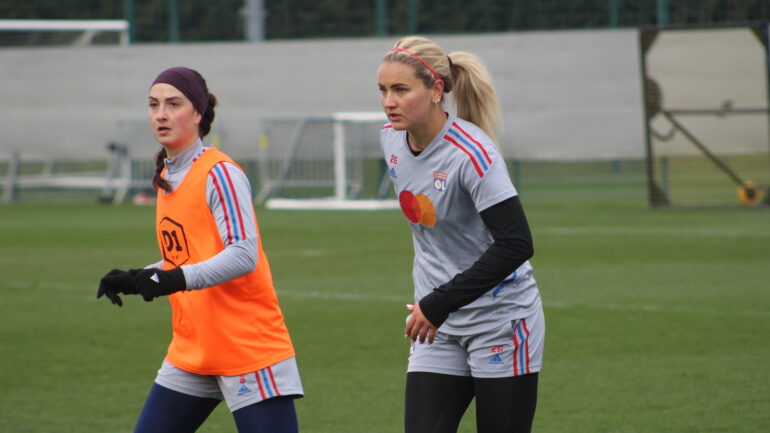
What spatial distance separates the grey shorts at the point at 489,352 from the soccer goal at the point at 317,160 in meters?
19.3

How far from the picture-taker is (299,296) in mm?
12031

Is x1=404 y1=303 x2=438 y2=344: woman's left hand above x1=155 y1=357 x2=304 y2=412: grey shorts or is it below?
above

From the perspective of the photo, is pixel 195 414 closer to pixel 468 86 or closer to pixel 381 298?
pixel 468 86

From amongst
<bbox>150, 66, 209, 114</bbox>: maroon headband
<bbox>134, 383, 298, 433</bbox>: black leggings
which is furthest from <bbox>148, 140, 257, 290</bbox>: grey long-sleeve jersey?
<bbox>134, 383, 298, 433</bbox>: black leggings

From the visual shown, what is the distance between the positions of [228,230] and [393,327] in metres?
6.02

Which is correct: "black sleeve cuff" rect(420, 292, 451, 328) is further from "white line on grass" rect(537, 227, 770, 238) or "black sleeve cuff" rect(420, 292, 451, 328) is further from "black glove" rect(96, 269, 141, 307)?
"white line on grass" rect(537, 227, 770, 238)

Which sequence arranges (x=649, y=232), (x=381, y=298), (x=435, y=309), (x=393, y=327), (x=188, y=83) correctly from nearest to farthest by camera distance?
(x=435, y=309), (x=188, y=83), (x=393, y=327), (x=381, y=298), (x=649, y=232)

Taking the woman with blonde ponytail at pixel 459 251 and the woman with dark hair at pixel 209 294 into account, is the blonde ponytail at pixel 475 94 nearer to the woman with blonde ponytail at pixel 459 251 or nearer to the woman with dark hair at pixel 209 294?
the woman with blonde ponytail at pixel 459 251

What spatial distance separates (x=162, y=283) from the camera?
4.02 m

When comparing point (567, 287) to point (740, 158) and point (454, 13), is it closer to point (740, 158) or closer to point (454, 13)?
point (740, 158)

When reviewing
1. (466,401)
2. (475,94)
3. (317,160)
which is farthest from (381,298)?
(317,160)

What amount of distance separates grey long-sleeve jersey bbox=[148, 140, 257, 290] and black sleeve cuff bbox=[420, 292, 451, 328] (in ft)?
1.96

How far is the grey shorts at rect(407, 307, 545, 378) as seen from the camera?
14.3 ft

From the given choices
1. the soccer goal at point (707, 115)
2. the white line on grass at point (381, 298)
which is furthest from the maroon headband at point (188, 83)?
the soccer goal at point (707, 115)
